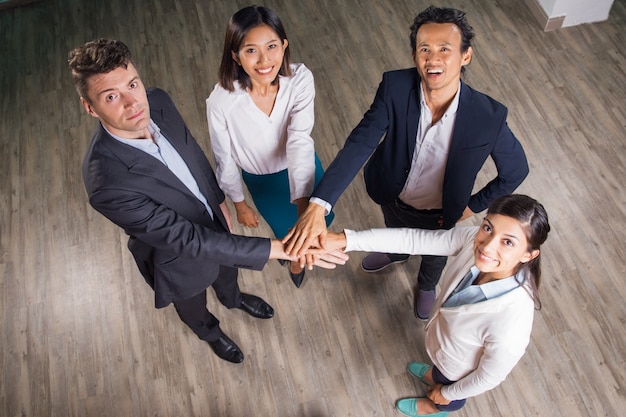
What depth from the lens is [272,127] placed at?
2.21m

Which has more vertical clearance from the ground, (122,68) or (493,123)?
(122,68)

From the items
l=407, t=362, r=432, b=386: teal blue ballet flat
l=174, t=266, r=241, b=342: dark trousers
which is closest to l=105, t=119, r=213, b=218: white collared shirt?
l=174, t=266, r=241, b=342: dark trousers

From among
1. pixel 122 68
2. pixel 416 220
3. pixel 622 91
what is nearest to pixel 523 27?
pixel 622 91

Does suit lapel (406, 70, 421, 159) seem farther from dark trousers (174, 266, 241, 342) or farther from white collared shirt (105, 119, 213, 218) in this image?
dark trousers (174, 266, 241, 342)

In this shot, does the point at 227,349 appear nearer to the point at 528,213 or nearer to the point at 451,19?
the point at 528,213

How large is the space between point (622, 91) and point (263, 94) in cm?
276

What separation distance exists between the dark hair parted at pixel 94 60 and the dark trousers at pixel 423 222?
1301mm

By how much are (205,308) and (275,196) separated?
0.62m

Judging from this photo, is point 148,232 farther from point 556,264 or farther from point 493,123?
point 556,264

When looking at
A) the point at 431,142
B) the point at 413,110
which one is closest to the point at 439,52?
the point at 413,110

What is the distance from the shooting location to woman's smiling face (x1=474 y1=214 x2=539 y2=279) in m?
1.64

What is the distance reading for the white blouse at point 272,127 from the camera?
211 centimetres

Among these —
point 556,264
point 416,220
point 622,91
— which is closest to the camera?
point 416,220

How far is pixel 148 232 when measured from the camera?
1.83 meters
